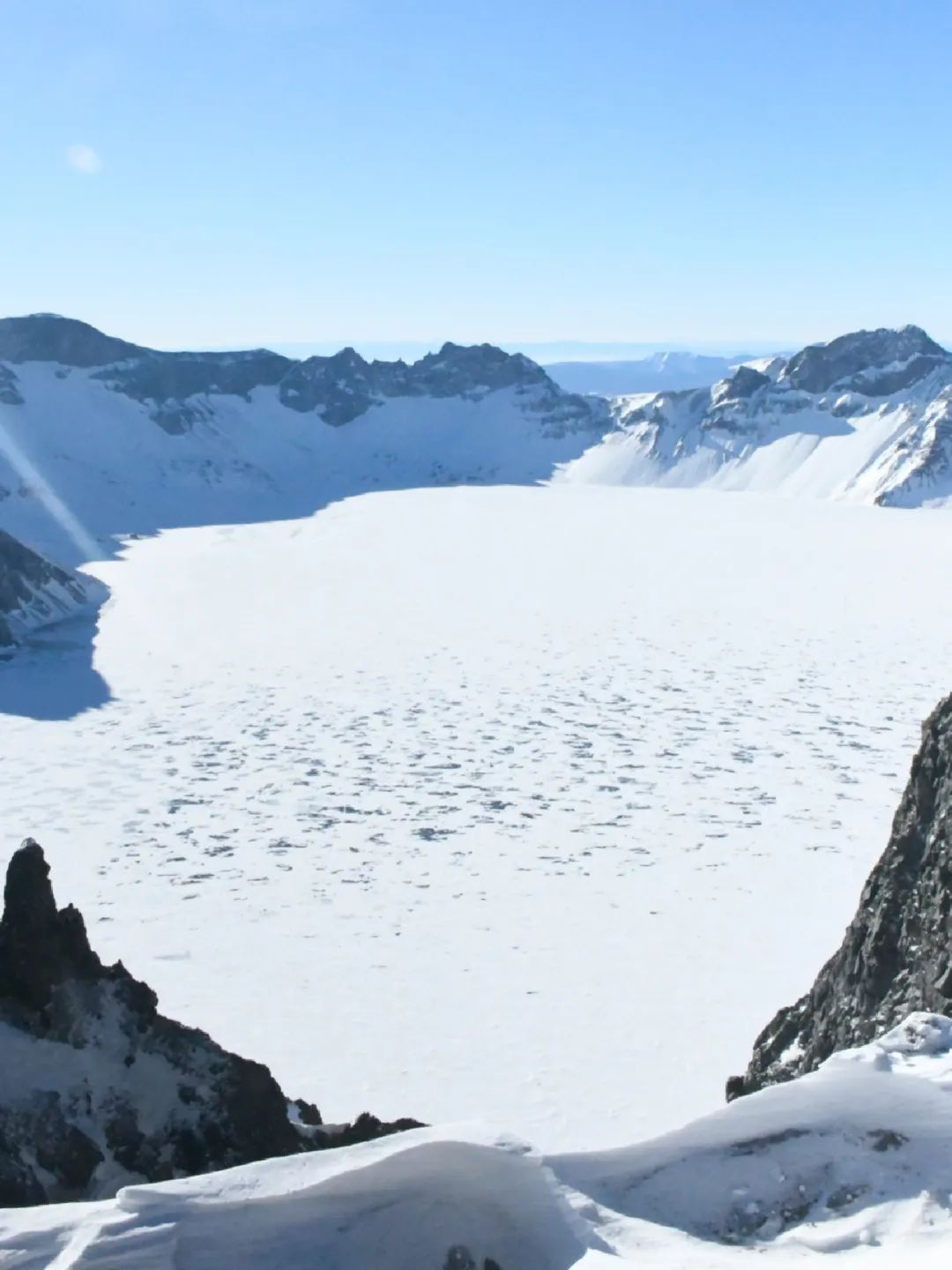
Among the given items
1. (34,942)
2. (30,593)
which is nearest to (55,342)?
(30,593)

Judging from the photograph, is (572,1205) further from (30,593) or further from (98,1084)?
(30,593)

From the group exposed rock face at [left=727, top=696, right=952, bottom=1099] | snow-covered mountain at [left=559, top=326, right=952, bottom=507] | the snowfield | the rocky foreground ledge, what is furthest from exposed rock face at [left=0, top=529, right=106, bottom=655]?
snow-covered mountain at [left=559, top=326, right=952, bottom=507]

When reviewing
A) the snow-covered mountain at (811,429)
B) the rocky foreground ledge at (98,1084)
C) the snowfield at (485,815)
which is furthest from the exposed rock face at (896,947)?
the snow-covered mountain at (811,429)

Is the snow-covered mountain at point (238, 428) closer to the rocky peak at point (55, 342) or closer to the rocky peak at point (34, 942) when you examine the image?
the rocky peak at point (55, 342)

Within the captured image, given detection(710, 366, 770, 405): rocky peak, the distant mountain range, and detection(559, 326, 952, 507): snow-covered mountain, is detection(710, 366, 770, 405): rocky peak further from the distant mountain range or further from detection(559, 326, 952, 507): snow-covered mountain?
the distant mountain range

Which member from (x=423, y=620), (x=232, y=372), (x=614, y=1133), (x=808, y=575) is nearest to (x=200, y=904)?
(x=614, y=1133)

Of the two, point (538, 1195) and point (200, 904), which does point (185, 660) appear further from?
point (538, 1195)
